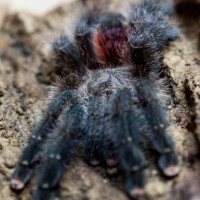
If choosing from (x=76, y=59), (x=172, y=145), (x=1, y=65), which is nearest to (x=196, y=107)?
(x=172, y=145)

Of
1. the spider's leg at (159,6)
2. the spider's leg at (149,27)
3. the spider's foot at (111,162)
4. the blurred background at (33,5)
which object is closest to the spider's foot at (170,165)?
the spider's foot at (111,162)

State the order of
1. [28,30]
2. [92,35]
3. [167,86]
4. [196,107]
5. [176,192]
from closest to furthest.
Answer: [176,192], [196,107], [167,86], [92,35], [28,30]

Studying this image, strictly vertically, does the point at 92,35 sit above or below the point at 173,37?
above

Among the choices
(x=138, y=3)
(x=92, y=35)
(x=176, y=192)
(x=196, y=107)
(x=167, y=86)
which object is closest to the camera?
(x=176, y=192)

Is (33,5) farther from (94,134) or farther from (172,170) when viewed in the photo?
(172,170)

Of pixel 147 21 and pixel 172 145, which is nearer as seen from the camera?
pixel 172 145

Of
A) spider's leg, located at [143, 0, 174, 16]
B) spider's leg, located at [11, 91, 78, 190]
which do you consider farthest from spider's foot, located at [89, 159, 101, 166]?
spider's leg, located at [143, 0, 174, 16]

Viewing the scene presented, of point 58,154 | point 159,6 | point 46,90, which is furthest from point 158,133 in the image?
point 159,6

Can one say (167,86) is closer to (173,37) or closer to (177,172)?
(173,37)
